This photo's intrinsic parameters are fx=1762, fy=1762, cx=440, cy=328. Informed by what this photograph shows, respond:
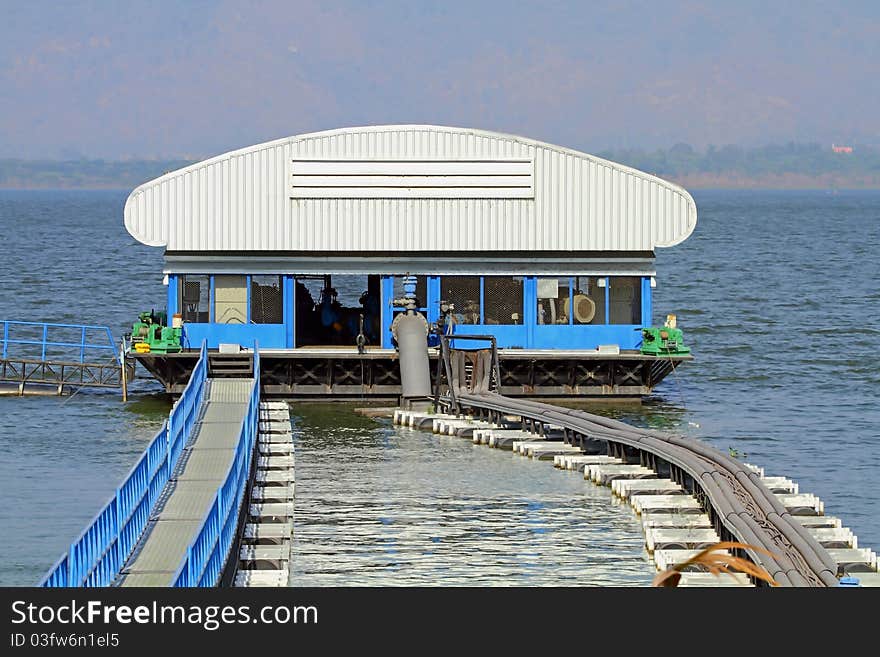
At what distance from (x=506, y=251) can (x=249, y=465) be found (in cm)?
1550

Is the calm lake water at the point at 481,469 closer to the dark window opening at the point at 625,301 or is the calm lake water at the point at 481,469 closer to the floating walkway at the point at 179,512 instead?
the floating walkway at the point at 179,512

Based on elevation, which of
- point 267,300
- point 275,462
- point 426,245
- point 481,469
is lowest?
point 481,469

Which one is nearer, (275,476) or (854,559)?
(854,559)

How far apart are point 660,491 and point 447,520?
4.30 meters

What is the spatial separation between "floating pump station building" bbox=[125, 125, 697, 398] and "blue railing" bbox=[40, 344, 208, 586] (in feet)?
40.5

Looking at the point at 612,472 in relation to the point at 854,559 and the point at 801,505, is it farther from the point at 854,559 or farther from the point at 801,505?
the point at 854,559

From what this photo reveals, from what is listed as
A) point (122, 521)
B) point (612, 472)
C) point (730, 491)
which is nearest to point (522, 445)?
point (612, 472)

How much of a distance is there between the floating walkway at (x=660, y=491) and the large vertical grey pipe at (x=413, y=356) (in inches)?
44.5

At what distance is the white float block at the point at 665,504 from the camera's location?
29688 millimetres

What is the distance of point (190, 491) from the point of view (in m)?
27.3

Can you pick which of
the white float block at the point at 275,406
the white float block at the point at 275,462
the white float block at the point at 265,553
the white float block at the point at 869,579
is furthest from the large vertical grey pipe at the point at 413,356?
the white float block at the point at 869,579

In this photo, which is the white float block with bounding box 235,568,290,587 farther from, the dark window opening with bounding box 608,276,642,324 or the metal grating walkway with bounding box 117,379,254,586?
the dark window opening with bounding box 608,276,642,324

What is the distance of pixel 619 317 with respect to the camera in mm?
45438
